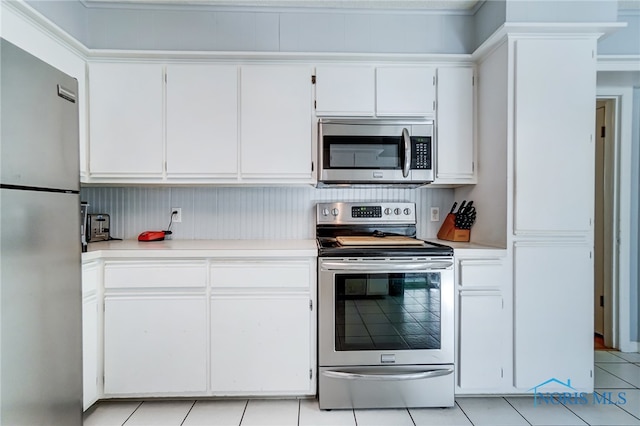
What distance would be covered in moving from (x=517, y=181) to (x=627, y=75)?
4.84ft

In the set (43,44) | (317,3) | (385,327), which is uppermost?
(317,3)

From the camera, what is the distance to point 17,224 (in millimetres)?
1099

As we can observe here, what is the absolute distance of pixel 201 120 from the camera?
2176 millimetres

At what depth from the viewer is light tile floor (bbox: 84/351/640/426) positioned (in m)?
1.79

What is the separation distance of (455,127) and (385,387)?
1.70 metres

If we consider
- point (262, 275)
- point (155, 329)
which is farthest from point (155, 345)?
point (262, 275)

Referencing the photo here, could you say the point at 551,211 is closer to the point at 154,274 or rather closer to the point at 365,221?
the point at 365,221

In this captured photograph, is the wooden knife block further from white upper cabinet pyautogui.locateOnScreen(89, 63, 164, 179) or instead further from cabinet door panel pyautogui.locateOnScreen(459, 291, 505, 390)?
white upper cabinet pyautogui.locateOnScreen(89, 63, 164, 179)

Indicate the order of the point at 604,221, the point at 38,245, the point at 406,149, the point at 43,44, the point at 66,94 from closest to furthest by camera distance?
A: the point at 38,245, the point at 66,94, the point at 43,44, the point at 406,149, the point at 604,221

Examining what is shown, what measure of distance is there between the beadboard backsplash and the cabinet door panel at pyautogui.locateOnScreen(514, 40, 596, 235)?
88cm

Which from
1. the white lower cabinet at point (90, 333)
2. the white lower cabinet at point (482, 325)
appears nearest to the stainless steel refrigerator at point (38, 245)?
the white lower cabinet at point (90, 333)

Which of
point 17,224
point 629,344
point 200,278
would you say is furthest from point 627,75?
point 17,224

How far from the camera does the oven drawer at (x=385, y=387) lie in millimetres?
1885

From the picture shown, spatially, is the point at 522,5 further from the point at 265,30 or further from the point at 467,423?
the point at 467,423
